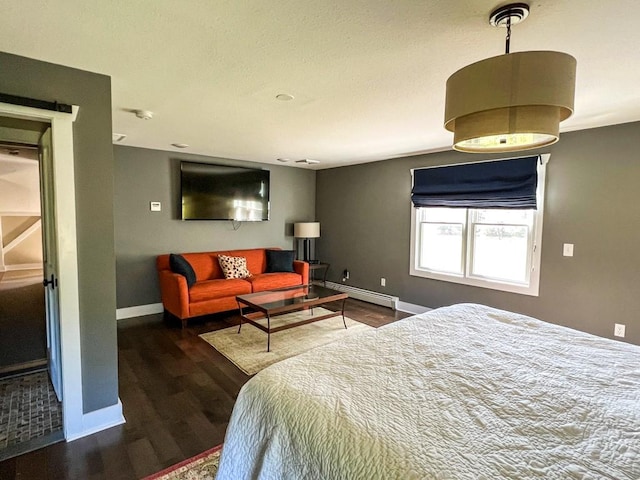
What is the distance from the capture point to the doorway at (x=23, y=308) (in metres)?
2.08

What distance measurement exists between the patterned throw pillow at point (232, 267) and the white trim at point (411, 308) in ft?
7.91

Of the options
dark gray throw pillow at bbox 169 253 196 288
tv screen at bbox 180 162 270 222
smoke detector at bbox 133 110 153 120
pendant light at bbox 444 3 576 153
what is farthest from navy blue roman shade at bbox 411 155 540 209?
smoke detector at bbox 133 110 153 120

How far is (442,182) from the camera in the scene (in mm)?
4387

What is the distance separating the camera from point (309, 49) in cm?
176

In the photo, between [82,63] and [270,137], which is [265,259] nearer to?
[270,137]

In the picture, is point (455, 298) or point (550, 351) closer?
point (550, 351)

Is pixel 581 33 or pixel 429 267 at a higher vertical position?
pixel 581 33

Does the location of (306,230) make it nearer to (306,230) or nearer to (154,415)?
(306,230)

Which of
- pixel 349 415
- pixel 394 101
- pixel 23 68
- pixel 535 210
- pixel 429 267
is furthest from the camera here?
pixel 429 267

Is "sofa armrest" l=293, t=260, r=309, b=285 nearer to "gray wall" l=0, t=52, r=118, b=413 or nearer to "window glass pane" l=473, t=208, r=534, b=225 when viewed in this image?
"window glass pane" l=473, t=208, r=534, b=225

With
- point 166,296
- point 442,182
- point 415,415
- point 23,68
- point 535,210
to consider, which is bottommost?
point 166,296

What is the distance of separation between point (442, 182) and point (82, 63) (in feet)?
13.0

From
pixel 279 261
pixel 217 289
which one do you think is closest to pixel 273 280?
pixel 279 261

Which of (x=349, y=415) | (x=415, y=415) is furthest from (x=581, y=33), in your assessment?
(x=349, y=415)
